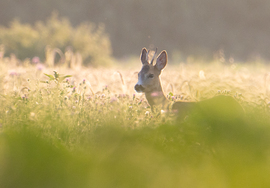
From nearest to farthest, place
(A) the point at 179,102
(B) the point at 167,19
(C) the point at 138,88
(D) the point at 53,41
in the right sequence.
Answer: (A) the point at 179,102
(C) the point at 138,88
(D) the point at 53,41
(B) the point at 167,19

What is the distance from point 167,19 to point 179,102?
2493 inches

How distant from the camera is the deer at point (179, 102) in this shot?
1798 millimetres

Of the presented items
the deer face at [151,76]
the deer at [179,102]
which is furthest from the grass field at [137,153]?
the deer face at [151,76]

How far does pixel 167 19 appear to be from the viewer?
210ft

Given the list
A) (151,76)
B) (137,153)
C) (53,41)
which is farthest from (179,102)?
(53,41)

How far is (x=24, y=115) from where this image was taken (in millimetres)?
1986

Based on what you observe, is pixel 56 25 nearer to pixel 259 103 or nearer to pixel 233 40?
pixel 259 103

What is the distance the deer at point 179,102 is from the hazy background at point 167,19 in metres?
53.1

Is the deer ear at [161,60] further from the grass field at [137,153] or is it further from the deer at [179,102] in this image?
the grass field at [137,153]

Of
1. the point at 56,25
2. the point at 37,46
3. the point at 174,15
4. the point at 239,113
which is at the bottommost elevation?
the point at 239,113

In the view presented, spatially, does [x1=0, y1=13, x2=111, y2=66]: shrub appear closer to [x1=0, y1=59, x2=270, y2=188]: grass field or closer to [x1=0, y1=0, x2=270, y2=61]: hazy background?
[x1=0, y1=59, x2=270, y2=188]: grass field

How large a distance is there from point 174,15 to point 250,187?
65.4m

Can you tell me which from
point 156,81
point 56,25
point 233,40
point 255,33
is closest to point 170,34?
point 233,40

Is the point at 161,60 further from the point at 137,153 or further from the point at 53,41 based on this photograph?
the point at 53,41
